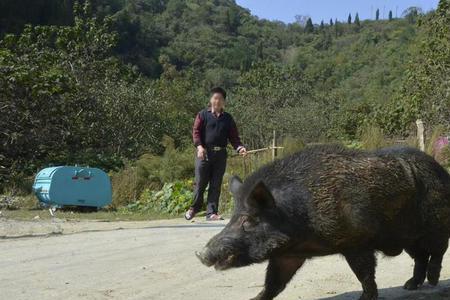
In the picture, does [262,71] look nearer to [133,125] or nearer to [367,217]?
[133,125]

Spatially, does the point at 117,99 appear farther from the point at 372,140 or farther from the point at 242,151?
the point at 242,151

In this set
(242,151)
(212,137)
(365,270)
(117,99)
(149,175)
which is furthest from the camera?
(117,99)

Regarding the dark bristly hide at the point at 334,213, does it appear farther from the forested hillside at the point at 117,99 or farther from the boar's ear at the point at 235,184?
the forested hillside at the point at 117,99

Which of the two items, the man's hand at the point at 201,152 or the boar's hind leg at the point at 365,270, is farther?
the man's hand at the point at 201,152

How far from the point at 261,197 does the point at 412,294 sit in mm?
1616

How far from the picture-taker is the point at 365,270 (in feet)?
15.1

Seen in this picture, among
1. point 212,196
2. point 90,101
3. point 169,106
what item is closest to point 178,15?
point 169,106

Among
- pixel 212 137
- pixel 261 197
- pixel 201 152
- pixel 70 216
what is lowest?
pixel 70 216

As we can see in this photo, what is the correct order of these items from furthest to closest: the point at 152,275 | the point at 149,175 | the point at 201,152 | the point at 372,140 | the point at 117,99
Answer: the point at 117,99, the point at 149,175, the point at 372,140, the point at 201,152, the point at 152,275

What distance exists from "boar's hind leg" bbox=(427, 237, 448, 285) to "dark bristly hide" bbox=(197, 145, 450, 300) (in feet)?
0.04

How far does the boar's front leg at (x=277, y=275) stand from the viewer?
4.99m

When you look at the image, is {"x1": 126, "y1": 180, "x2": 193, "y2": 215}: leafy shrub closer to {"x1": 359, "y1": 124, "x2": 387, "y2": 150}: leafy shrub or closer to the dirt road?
{"x1": 359, "y1": 124, "x2": 387, "y2": 150}: leafy shrub

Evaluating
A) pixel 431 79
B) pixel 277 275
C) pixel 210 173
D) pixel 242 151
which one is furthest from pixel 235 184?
pixel 431 79

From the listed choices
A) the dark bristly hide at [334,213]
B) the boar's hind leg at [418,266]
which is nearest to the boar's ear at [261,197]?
the dark bristly hide at [334,213]
